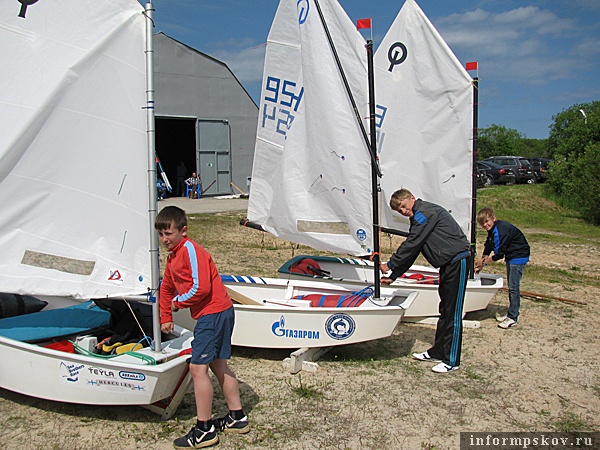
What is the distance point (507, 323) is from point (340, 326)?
2.42m

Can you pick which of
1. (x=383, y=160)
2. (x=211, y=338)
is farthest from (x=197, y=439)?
(x=383, y=160)

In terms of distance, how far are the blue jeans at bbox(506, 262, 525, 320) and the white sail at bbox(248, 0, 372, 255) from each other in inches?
76.0

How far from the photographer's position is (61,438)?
3578mm

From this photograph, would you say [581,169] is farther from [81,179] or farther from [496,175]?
[81,179]

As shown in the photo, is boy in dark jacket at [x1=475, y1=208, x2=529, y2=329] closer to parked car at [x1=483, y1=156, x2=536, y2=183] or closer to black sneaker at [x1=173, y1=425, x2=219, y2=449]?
black sneaker at [x1=173, y1=425, x2=219, y2=449]

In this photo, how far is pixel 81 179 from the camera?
11.9ft

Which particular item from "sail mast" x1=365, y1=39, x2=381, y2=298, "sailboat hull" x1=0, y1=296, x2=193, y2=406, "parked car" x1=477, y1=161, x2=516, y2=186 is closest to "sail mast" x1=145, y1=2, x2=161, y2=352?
"sailboat hull" x1=0, y1=296, x2=193, y2=406

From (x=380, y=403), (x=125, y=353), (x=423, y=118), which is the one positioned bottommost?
(x=380, y=403)

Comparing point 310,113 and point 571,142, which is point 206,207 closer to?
point 310,113

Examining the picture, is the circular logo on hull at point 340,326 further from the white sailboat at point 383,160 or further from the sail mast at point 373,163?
the white sailboat at point 383,160

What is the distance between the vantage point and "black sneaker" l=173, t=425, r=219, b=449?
3404 mm

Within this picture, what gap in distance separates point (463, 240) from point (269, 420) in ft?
7.34

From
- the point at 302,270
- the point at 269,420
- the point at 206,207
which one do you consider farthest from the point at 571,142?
the point at 269,420

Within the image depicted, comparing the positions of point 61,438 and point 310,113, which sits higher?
point 310,113
